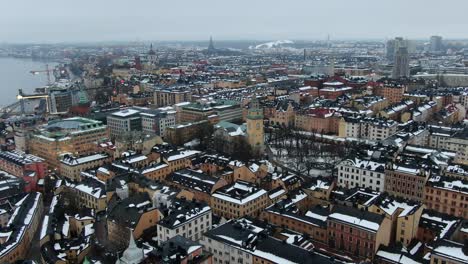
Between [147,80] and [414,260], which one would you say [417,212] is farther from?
[147,80]

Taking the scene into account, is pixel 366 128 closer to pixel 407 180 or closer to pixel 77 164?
pixel 407 180

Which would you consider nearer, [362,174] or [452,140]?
[362,174]

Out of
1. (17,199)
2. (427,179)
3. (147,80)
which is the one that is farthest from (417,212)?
(147,80)

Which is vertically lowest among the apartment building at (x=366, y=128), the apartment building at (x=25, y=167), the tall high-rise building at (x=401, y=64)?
the apartment building at (x=25, y=167)

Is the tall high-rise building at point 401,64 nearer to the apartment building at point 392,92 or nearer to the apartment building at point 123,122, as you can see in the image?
the apartment building at point 392,92

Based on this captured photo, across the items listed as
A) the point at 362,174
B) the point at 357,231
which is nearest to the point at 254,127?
the point at 362,174

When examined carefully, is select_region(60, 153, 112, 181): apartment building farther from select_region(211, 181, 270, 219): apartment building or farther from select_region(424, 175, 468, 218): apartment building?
select_region(424, 175, 468, 218): apartment building

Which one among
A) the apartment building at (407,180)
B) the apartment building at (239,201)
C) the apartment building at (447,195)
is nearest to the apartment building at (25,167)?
the apartment building at (239,201)

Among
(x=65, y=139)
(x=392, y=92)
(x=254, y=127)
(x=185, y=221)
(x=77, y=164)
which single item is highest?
(x=392, y=92)

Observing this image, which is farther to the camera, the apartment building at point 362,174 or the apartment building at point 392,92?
the apartment building at point 392,92

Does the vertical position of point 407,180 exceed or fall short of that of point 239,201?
it exceeds it

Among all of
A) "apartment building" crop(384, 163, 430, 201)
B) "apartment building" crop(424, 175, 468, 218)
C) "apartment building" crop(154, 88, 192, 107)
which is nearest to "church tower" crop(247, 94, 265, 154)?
"apartment building" crop(384, 163, 430, 201)

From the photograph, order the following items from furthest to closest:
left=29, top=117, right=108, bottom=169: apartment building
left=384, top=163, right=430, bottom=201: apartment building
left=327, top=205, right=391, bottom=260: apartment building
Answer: left=29, top=117, right=108, bottom=169: apartment building → left=384, top=163, right=430, bottom=201: apartment building → left=327, top=205, right=391, bottom=260: apartment building
